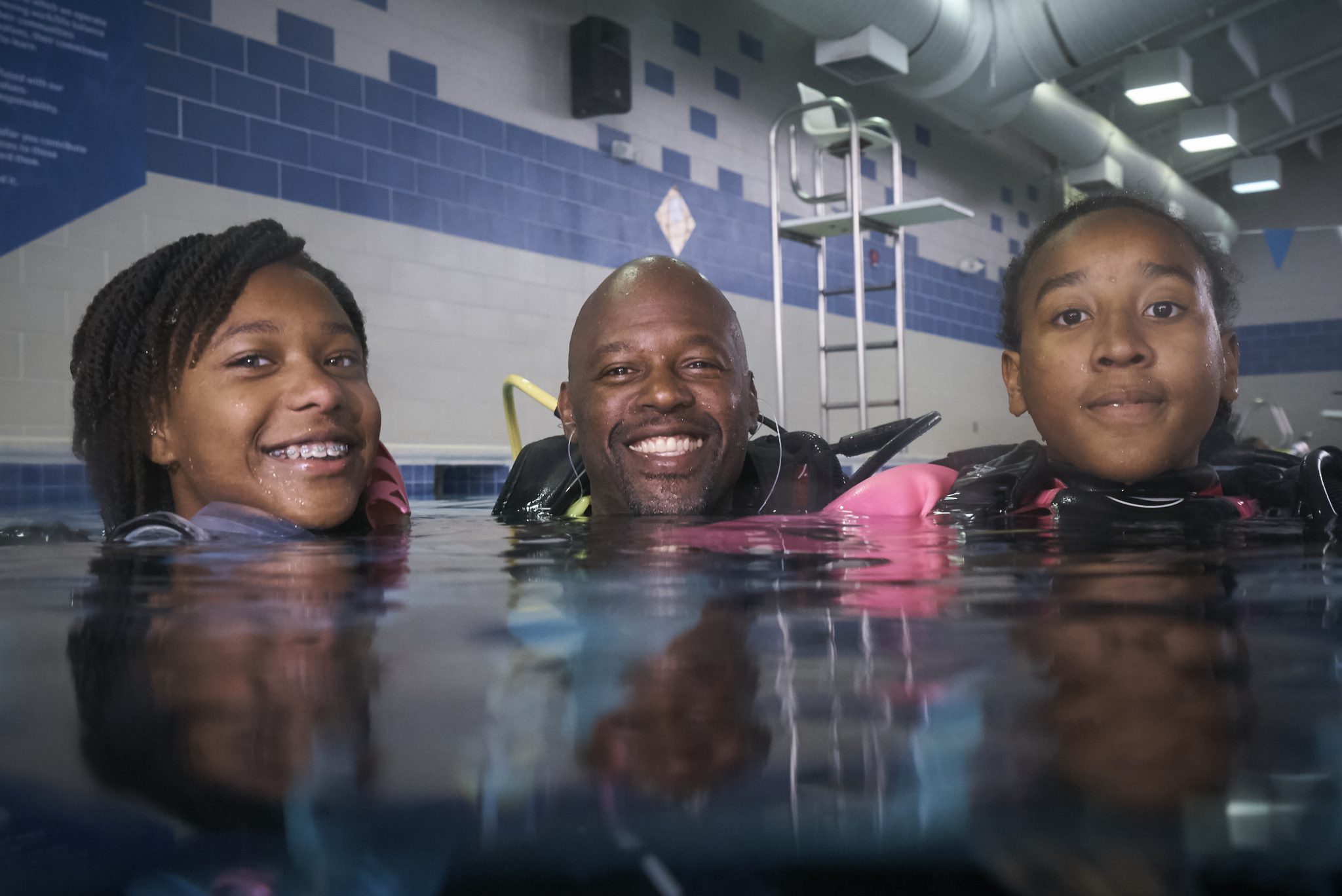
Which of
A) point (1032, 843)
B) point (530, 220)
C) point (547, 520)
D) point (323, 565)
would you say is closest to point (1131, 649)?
point (1032, 843)

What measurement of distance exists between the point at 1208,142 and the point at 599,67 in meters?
7.92

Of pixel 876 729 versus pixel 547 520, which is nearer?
pixel 876 729

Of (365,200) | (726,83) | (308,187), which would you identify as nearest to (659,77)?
(726,83)

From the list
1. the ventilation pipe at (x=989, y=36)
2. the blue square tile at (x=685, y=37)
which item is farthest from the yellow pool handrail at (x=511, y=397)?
the blue square tile at (x=685, y=37)

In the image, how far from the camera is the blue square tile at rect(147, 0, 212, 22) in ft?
13.4

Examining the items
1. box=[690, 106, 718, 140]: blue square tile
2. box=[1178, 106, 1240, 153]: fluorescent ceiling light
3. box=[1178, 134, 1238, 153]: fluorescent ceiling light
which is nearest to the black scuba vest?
box=[690, 106, 718, 140]: blue square tile

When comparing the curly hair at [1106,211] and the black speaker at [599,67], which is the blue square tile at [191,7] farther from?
→ the curly hair at [1106,211]

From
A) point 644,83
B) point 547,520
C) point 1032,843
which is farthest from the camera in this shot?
point 644,83

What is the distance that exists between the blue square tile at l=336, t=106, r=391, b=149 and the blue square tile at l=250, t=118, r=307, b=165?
21 cm

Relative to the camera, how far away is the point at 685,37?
6715 millimetres

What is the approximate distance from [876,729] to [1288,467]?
2.02 m

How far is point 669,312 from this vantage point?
2305 millimetres

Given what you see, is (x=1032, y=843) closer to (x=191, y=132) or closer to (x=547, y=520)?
(x=547, y=520)

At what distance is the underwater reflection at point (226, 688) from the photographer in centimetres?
40
